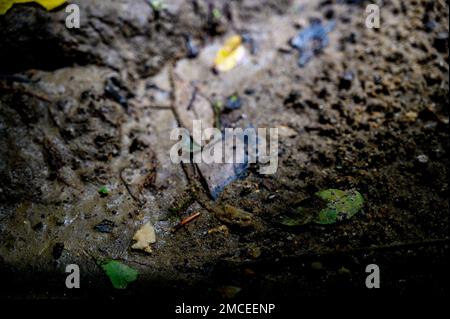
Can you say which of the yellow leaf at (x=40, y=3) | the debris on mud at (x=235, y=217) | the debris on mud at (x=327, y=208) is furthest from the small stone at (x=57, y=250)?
the yellow leaf at (x=40, y=3)

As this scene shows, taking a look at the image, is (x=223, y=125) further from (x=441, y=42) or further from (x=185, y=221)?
(x=441, y=42)

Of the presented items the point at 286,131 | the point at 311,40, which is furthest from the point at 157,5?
the point at 286,131

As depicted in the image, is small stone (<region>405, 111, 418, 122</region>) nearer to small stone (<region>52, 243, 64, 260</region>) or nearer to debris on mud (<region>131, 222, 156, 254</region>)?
debris on mud (<region>131, 222, 156, 254</region>)

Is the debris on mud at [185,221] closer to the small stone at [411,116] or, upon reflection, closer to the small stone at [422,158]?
the small stone at [422,158]

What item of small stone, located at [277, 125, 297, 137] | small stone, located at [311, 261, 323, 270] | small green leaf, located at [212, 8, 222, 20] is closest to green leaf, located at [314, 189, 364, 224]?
small stone, located at [311, 261, 323, 270]

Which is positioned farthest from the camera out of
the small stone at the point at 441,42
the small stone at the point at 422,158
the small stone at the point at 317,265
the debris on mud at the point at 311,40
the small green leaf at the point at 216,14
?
the small green leaf at the point at 216,14

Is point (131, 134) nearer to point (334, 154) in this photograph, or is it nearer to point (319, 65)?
point (334, 154)

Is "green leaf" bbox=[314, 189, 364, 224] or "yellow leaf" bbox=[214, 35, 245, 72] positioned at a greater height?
"yellow leaf" bbox=[214, 35, 245, 72]
